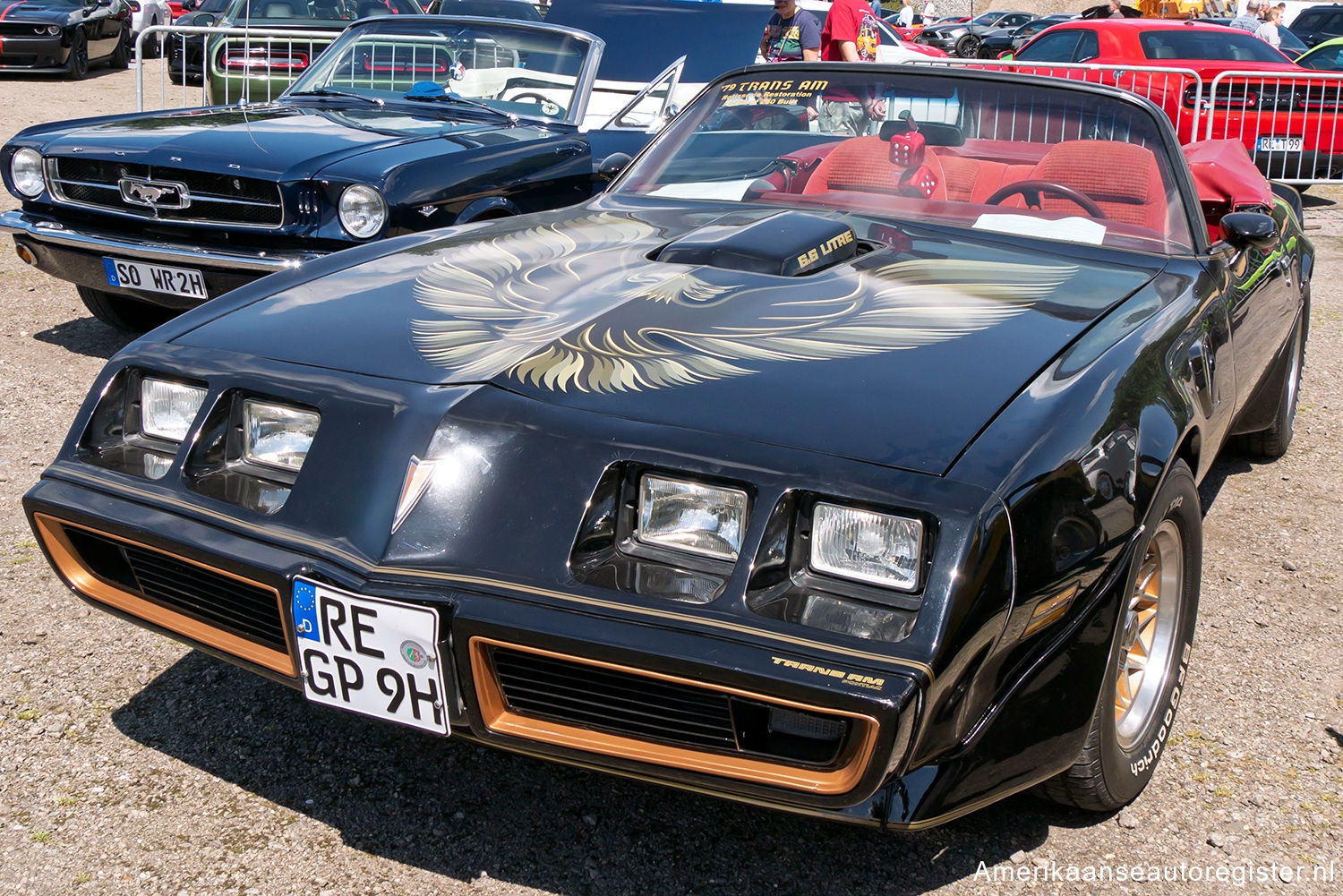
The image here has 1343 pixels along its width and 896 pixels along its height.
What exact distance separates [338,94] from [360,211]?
1.68 meters

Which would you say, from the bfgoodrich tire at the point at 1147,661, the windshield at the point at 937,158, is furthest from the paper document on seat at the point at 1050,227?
the bfgoodrich tire at the point at 1147,661

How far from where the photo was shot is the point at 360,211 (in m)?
4.48

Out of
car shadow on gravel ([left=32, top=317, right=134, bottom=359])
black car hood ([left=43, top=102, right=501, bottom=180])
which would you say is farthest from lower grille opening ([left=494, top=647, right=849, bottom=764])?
car shadow on gravel ([left=32, top=317, right=134, bottom=359])

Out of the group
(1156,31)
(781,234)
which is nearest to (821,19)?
(1156,31)

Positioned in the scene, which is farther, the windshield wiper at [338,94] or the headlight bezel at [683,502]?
the windshield wiper at [338,94]

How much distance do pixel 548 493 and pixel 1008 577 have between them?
715 millimetres

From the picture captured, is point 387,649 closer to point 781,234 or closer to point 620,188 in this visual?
point 781,234

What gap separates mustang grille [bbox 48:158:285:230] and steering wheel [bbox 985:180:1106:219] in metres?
2.70

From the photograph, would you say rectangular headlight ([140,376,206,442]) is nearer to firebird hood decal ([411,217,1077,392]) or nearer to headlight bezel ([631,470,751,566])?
firebird hood decal ([411,217,1077,392])

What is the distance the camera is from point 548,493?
1.89 meters

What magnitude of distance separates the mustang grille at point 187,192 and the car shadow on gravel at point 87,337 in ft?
2.26

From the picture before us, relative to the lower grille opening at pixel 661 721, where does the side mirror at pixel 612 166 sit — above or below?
above

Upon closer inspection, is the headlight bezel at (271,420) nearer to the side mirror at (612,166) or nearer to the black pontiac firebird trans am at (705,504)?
the black pontiac firebird trans am at (705,504)

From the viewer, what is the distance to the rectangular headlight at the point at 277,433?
213cm
